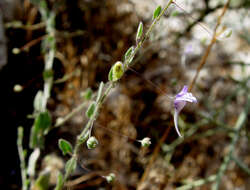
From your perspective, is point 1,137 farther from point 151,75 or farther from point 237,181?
point 237,181

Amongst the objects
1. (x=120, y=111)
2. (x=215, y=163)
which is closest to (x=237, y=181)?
(x=215, y=163)

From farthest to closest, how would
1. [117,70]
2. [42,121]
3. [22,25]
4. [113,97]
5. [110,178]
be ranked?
[113,97] < [22,25] < [42,121] < [110,178] < [117,70]

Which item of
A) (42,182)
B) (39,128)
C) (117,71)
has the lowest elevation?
(42,182)

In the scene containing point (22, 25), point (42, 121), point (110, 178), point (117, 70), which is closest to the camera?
point (117, 70)

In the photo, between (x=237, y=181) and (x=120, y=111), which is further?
(x=237, y=181)

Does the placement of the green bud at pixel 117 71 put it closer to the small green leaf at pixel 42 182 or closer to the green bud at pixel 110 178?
the green bud at pixel 110 178

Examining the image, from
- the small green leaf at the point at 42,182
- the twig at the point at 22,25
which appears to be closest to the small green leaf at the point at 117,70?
the small green leaf at the point at 42,182

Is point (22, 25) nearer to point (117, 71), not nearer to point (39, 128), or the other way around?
point (39, 128)

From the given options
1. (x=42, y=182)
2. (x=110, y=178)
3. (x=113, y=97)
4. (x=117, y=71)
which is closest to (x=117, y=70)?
(x=117, y=71)

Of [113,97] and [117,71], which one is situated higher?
[117,71]
